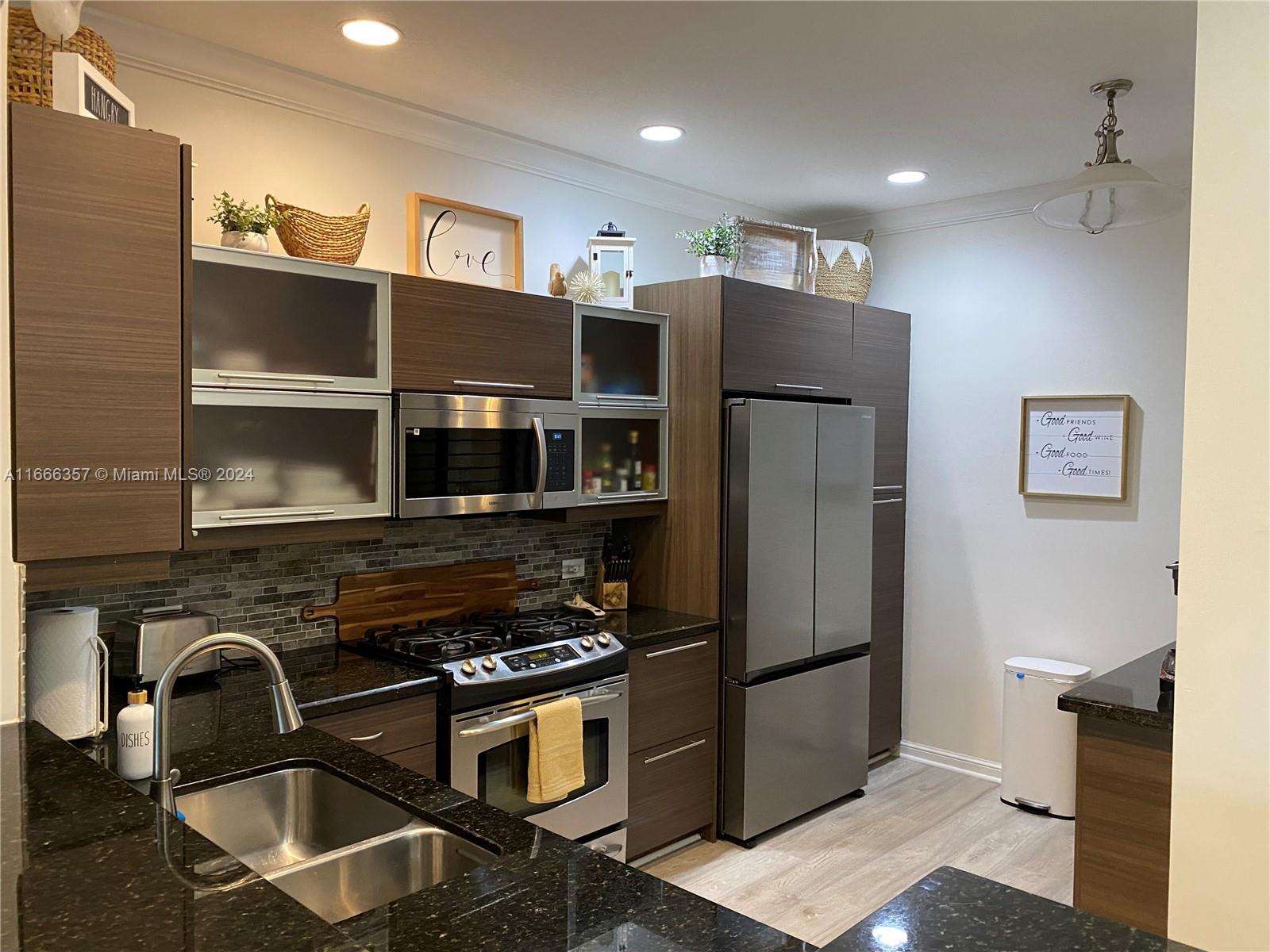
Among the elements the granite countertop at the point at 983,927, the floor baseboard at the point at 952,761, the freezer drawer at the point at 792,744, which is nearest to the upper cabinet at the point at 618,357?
the freezer drawer at the point at 792,744

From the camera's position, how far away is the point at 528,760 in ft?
9.53

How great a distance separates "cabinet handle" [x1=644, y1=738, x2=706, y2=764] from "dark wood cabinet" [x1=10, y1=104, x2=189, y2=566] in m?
1.82

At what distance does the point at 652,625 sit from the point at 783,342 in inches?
50.8

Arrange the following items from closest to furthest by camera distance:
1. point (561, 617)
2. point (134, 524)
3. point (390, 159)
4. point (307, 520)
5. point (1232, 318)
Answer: point (1232, 318) → point (134, 524) → point (307, 520) → point (390, 159) → point (561, 617)

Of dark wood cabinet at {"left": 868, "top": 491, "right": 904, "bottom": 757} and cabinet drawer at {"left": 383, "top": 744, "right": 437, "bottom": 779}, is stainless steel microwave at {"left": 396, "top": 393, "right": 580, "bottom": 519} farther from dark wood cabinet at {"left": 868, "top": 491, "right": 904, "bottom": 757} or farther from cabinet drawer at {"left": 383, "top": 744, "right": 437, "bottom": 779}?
dark wood cabinet at {"left": 868, "top": 491, "right": 904, "bottom": 757}

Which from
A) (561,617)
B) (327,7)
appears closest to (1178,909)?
(561,617)

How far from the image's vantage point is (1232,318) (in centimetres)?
152

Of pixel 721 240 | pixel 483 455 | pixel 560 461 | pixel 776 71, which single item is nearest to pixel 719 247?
pixel 721 240

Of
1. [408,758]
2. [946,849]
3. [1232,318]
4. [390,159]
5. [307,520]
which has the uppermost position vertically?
[390,159]

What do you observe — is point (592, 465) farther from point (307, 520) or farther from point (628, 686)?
point (307, 520)

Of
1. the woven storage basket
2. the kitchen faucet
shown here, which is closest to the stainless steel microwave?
the kitchen faucet

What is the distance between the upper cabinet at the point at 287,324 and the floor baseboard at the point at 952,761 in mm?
3297

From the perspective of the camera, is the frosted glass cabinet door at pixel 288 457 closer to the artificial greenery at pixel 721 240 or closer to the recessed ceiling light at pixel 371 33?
the recessed ceiling light at pixel 371 33

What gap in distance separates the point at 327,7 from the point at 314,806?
1999 mm
